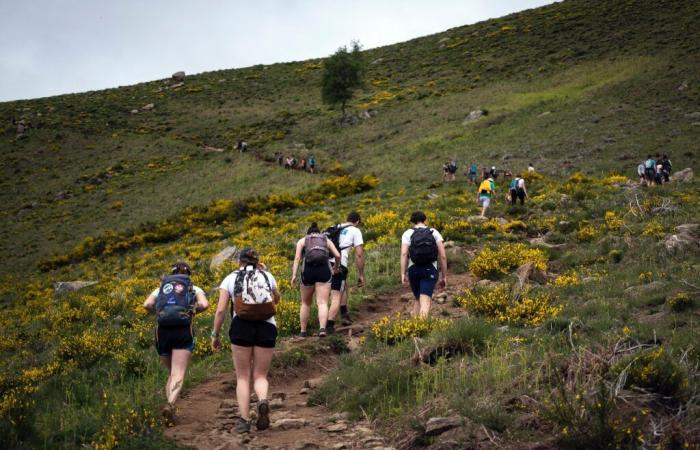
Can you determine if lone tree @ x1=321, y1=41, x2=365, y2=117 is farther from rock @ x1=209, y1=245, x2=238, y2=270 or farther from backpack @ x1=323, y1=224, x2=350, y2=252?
backpack @ x1=323, y1=224, x2=350, y2=252

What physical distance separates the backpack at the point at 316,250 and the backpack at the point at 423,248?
1.34 m

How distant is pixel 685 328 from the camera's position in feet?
21.2

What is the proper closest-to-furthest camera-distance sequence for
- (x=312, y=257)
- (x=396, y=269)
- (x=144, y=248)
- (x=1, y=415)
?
1. (x=1, y=415)
2. (x=312, y=257)
3. (x=396, y=269)
4. (x=144, y=248)

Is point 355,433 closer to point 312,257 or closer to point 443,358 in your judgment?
point 443,358

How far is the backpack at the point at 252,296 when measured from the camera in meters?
5.99

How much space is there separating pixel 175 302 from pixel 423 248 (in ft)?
12.4

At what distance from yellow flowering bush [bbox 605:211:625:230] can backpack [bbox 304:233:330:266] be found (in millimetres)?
9566

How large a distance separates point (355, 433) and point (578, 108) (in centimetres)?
4033

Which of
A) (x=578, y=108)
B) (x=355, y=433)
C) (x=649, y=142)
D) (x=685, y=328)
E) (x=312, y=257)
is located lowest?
(x=355, y=433)

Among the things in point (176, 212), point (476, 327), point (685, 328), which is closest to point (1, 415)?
point (476, 327)

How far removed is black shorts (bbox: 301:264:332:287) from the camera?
28.9ft

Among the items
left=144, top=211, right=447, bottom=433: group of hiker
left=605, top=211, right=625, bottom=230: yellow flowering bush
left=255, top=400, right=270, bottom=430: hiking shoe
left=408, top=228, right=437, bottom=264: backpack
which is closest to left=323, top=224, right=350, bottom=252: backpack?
left=408, top=228, right=437, bottom=264: backpack

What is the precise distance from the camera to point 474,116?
150 feet

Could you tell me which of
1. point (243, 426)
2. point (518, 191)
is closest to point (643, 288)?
point (243, 426)
